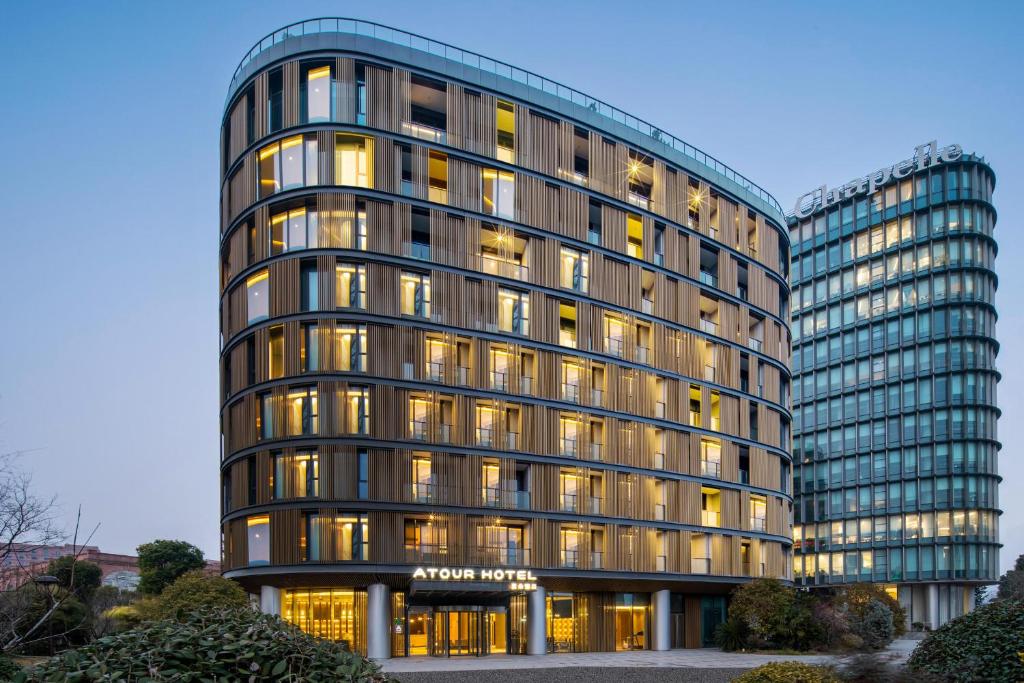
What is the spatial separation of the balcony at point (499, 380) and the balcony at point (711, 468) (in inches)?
637


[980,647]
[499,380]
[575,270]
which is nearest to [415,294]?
[499,380]

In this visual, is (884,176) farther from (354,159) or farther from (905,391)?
(354,159)

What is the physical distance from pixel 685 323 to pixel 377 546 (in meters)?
26.0

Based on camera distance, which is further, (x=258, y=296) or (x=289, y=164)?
(x=258, y=296)

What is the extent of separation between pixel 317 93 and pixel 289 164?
13.8 feet

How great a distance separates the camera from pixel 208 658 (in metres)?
8.38

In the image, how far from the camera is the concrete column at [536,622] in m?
53.6

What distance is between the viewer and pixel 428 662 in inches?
1818

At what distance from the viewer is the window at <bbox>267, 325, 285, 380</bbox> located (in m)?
51.1

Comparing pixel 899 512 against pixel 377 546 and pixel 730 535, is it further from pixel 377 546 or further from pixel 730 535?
pixel 377 546

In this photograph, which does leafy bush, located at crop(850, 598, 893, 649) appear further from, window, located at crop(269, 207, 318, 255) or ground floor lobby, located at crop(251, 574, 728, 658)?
window, located at crop(269, 207, 318, 255)

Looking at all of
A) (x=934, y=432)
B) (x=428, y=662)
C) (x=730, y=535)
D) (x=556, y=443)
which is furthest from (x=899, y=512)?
(x=428, y=662)

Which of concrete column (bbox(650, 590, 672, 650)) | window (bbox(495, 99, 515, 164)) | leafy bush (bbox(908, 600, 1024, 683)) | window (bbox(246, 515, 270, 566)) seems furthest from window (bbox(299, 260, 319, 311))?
leafy bush (bbox(908, 600, 1024, 683))

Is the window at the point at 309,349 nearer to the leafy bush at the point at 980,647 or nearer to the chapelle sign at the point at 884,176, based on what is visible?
the leafy bush at the point at 980,647
